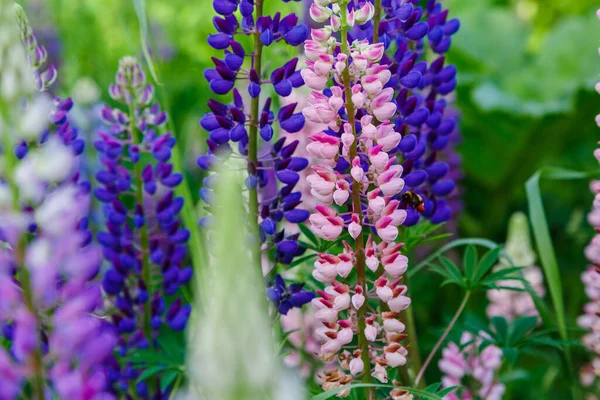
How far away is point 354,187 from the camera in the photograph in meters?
1.17

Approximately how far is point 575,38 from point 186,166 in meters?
2.15

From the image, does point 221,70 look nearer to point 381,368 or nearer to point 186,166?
point 381,368

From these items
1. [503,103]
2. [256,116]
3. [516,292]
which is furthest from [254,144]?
[503,103]

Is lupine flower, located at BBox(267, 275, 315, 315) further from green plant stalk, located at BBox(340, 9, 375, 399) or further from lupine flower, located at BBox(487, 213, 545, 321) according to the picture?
lupine flower, located at BBox(487, 213, 545, 321)

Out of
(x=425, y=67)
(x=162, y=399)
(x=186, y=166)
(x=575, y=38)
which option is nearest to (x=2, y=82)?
(x=425, y=67)

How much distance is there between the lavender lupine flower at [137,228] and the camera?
5.18 feet

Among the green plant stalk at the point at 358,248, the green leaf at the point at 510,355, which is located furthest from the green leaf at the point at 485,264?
the green plant stalk at the point at 358,248

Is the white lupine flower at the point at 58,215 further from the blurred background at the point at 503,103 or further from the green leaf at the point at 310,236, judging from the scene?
the blurred background at the point at 503,103

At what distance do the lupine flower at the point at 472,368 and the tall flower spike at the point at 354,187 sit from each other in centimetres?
58

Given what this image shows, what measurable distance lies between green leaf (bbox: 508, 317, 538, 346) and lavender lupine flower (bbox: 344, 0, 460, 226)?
29cm

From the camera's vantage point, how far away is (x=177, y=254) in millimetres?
1624

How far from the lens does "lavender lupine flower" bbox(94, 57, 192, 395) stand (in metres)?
1.58

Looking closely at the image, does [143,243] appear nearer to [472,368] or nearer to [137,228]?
[137,228]

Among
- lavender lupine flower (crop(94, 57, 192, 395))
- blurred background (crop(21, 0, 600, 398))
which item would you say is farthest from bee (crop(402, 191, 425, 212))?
blurred background (crop(21, 0, 600, 398))
